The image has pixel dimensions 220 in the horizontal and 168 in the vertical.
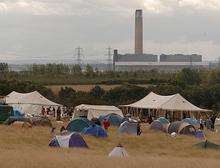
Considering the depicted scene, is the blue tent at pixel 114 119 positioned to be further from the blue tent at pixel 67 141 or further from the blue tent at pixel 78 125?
the blue tent at pixel 67 141

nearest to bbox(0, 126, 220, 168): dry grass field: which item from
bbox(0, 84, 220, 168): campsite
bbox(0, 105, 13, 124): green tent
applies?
bbox(0, 84, 220, 168): campsite

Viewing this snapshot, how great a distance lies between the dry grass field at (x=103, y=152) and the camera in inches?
587

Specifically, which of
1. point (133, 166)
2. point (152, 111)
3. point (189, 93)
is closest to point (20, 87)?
point (189, 93)

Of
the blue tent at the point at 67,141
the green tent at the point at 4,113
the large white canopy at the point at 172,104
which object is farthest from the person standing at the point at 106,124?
the blue tent at the point at 67,141

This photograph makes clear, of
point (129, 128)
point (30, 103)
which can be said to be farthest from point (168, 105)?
point (30, 103)

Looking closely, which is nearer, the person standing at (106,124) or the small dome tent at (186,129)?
the small dome tent at (186,129)

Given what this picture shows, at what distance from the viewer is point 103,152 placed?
22.8 m

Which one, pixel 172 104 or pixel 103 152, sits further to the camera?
pixel 172 104

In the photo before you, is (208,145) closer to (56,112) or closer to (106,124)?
(106,124)

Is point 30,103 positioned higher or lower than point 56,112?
higher

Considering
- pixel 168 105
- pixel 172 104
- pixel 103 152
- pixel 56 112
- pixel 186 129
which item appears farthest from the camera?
pixel 56 112

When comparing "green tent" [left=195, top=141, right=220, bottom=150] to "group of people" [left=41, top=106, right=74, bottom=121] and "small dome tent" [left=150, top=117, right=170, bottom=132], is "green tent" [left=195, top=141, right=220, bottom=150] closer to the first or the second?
"small dome tent" [left=150, top=117, right=170, bottom=132]

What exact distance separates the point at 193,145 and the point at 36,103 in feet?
70.6

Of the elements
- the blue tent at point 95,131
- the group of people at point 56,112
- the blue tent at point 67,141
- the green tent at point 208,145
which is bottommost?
the group of people at point 56,112
